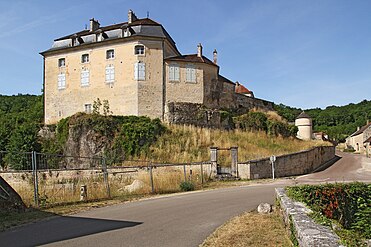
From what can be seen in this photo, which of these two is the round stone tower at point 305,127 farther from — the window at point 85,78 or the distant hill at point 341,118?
the distant hill at point 341,118

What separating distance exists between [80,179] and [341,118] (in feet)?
341

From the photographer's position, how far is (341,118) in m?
108

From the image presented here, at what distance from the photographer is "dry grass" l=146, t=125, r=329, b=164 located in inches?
1143

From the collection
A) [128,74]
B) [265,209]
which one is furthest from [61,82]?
[265,209]

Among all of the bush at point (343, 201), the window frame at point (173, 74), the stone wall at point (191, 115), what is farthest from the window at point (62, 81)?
the bush at point (343, 201)

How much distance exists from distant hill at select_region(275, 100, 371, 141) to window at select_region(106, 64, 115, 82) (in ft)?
213

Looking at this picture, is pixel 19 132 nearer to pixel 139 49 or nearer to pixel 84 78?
pixel 84 78

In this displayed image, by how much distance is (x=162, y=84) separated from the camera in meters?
37.3

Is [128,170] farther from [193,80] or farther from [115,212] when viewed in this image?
[193,80]

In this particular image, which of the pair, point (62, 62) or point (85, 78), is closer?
point (85, 78)

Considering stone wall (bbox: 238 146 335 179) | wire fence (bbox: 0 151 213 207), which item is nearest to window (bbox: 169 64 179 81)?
stone wall (bbox: 238 146 335 179)

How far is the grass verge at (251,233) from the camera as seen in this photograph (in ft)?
20.9

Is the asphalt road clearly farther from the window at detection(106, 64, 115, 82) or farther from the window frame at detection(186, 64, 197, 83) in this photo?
the window at detection(106, 64, 115, 82)

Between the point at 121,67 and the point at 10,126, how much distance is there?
523 inches
